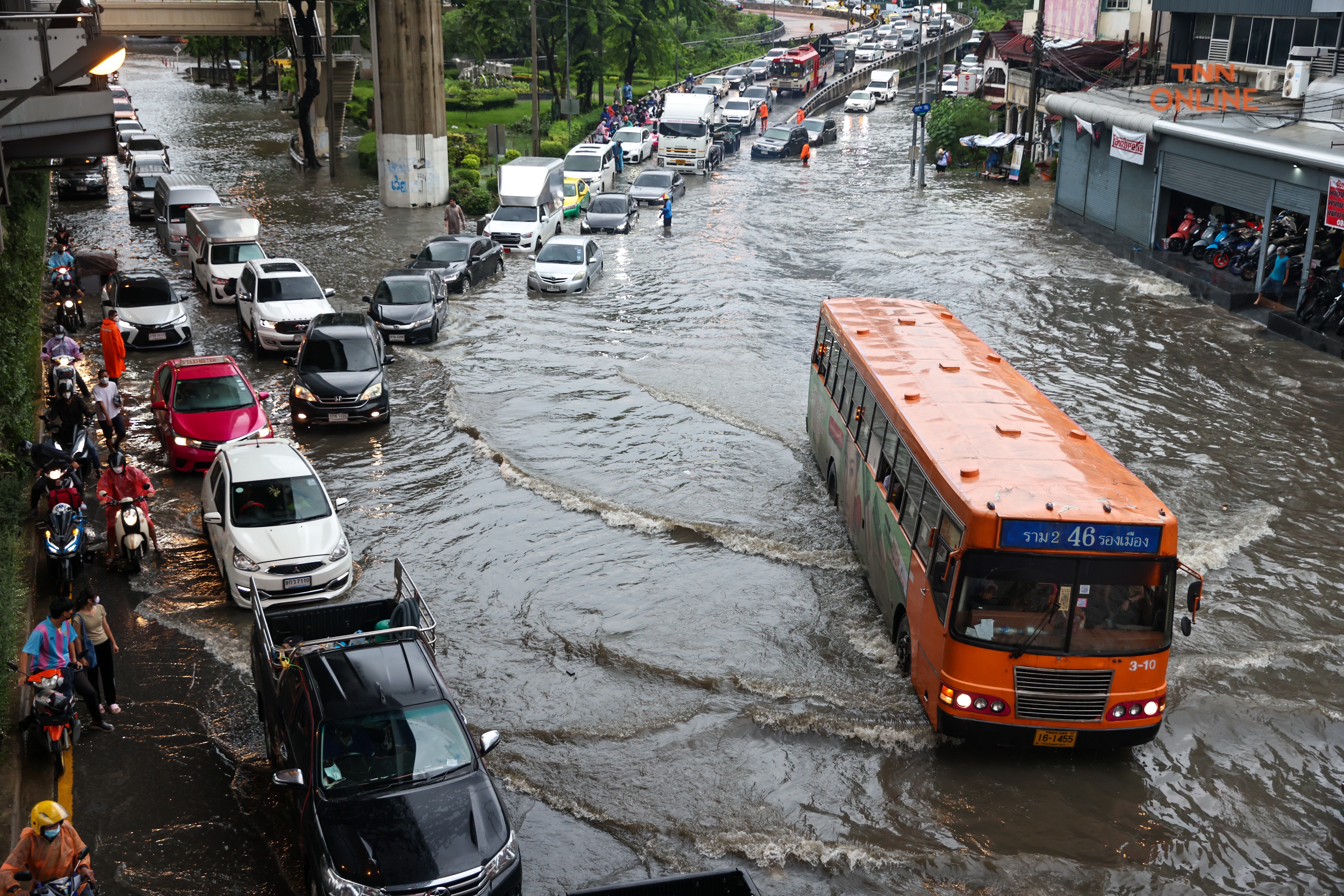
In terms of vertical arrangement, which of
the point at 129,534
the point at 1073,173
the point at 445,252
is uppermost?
the point at 1073,173

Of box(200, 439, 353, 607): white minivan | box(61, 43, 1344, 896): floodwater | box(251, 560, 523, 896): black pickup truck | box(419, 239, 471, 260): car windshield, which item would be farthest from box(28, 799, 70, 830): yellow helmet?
box(419, 239, 471, 260): car windshield

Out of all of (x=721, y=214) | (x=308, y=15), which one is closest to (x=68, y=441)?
(x=721, y=214)

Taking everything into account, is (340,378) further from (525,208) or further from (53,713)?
(525,208)

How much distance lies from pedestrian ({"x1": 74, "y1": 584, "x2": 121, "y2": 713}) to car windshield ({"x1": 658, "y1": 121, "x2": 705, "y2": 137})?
1778 inches

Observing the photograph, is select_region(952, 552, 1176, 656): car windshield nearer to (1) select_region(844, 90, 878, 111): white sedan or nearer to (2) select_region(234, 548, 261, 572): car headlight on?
(2) select_region(234, 548, 261, 572): car headlight on

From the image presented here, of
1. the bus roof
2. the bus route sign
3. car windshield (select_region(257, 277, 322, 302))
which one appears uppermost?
the bus roof

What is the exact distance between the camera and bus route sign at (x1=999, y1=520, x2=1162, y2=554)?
32.9 ft

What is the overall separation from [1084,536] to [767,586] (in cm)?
575

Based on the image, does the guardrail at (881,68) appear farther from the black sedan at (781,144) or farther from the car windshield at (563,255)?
the car windshield at (563,255)

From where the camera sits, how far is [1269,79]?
3541 cm

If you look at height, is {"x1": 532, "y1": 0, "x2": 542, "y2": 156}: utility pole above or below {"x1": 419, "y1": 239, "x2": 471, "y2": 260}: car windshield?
above

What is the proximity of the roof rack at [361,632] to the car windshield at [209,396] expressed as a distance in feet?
24.1

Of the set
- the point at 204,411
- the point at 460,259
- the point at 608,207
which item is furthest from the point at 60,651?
the point at 608,207

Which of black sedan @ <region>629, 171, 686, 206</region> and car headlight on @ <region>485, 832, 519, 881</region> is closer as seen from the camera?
car headlight on @ <region>485, 832, 519, 881</region>
